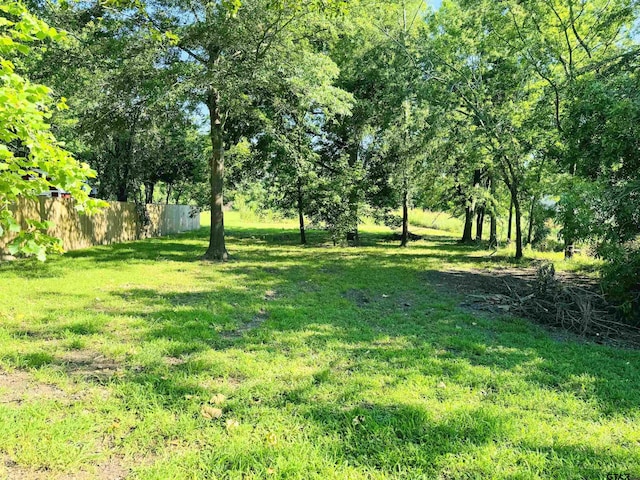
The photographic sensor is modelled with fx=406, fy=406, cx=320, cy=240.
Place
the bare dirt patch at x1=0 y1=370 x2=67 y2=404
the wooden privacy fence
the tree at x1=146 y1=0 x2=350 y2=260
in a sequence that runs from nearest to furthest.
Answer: the bare dirt patch at x1=0 y1=370 x2=67 y2=404 < the tree at x1=146 y1=0 x2=350 y2=260 < the wooden privacy fence

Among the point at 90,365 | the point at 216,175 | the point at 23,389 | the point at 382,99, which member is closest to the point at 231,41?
the point at 216,175

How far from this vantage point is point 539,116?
9898mm

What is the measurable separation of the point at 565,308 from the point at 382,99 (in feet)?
28.6

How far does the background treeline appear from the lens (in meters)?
5.94

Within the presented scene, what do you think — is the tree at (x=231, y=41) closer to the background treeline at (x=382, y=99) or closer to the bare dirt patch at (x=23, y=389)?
the background treeline at (x=382, y=99)

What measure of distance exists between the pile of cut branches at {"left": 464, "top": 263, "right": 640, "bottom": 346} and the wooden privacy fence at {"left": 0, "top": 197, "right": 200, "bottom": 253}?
7201 mm

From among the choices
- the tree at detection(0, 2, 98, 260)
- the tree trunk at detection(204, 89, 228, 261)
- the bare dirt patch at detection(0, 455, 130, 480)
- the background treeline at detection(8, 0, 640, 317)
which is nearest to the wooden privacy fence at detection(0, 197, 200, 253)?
the background treeline at detection(8, 0, 640, 317)

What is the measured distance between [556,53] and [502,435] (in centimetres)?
1086

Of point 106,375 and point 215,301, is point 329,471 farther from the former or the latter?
point 215,301

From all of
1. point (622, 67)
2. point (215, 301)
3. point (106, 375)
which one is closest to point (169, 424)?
point (106, 375)

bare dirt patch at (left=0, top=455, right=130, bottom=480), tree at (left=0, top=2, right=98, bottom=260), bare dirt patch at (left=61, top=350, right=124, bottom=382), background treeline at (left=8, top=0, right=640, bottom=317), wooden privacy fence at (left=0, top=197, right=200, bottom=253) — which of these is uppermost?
background treeline at (left=8, top=0, right=640, bottom=317)

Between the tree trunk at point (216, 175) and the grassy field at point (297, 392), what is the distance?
4965 millimetres

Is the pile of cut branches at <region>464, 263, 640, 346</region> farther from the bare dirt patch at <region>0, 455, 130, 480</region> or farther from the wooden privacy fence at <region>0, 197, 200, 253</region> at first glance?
the wooden privacy fence at <region>0, 197, 200, 253</region>

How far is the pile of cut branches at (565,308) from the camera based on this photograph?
5316 mm
